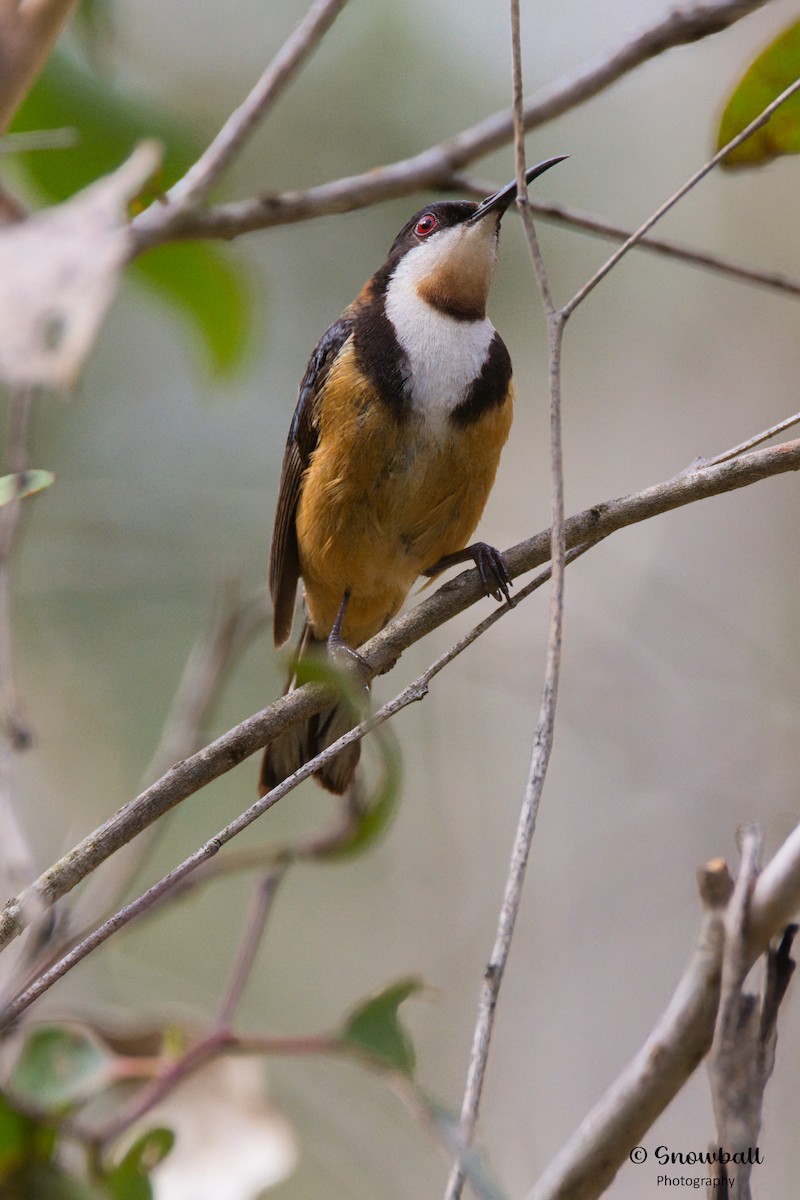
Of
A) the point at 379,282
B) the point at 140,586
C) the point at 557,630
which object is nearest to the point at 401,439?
the point at 379,282

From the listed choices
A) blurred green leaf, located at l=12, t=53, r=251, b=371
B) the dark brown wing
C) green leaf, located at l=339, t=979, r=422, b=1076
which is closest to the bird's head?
the dark brown wing

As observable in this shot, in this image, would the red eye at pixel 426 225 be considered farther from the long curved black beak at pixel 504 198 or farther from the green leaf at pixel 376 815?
the green leaf at pixel 376 815

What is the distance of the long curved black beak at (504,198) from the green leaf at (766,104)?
29.6 inches

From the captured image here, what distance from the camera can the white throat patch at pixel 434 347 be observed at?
376 centimetres

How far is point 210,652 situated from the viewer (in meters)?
3.56

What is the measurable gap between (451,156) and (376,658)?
1.23 metres

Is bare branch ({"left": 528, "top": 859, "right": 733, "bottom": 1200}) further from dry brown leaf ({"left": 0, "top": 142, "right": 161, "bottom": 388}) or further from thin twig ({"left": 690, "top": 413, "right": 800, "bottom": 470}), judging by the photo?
dry brown leaf ({"left": 0, "top": 142, "right": 161, "bottom": 388})

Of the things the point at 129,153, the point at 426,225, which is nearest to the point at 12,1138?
the point at 129,153

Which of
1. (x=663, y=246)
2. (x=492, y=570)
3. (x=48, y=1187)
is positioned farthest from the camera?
Answer: (x=492, y=570)

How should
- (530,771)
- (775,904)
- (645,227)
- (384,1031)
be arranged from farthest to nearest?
(384,1031) < (645,227) < (530,771) < (775,904)

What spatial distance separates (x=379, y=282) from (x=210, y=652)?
164cm

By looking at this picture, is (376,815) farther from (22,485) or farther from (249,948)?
(22,485)

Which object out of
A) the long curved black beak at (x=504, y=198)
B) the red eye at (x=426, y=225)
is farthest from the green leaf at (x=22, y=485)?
the red eye at (x=426, y=225)

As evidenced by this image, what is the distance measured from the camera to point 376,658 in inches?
113
